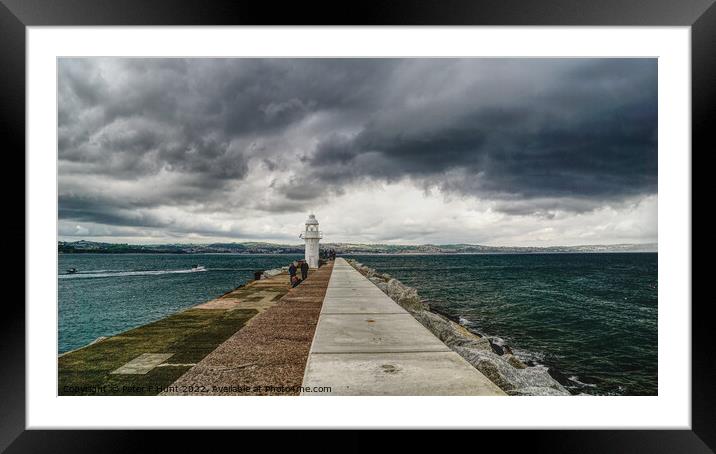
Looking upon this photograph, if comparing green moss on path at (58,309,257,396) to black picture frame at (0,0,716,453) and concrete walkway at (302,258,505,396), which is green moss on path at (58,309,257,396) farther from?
concrete walkway at (302,258,505,396)

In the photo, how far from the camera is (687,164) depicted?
11.5 ft

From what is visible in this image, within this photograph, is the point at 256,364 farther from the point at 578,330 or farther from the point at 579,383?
the point at 578,330

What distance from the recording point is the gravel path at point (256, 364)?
397cm

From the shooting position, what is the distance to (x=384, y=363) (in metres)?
4.32

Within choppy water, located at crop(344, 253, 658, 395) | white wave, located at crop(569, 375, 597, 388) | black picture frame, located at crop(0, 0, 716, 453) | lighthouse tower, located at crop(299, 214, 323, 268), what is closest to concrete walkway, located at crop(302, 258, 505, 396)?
black picture frame, located at crop(0, 0, 716, 453)

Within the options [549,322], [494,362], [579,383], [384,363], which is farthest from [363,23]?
[549,322]

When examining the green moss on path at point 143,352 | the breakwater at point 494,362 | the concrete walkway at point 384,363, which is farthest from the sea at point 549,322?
the green moss on path at point 143,352

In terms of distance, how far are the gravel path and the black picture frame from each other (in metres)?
0.57

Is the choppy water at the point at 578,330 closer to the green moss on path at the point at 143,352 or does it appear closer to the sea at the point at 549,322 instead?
the sea at the point at 549,322

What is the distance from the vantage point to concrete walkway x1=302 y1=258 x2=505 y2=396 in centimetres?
372

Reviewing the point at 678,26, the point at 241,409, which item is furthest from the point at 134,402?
the point at 678,26

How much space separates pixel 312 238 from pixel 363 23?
1879 centimetres

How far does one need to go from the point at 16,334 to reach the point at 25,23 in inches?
110

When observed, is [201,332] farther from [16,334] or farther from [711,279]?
[711,279]
